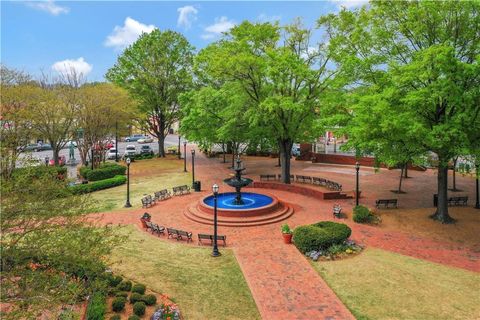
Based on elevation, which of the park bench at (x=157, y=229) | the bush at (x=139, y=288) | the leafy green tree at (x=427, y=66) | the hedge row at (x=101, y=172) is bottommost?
the bush at (x=139, y=288)

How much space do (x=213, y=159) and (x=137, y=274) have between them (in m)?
38.1

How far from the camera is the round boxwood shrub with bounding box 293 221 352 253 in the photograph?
1563cm

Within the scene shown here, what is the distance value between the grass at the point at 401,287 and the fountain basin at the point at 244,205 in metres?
7.06

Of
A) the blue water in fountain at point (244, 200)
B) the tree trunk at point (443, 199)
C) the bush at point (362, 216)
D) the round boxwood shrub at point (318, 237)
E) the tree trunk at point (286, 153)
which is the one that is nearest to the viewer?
the round boxwood shrub at point (318, 237)

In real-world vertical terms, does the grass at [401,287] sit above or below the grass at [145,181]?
below

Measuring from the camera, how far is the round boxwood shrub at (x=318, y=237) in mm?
15633

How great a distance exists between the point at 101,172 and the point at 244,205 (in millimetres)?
16943

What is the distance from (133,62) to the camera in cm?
4616

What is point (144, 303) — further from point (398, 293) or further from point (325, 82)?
point (325, 82)

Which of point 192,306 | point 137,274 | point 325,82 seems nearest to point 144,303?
point 192,306

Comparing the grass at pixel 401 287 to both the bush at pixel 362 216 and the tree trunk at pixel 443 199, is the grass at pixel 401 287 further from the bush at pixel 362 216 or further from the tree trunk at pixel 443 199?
the tree trunk at pixel 443 199

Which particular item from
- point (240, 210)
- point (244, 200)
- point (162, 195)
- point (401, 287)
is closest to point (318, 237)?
point (401, 287)

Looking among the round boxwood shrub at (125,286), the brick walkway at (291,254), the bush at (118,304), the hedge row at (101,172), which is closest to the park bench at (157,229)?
the brick walkway at (291,254)

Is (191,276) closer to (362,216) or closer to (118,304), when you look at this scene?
(118,304)
